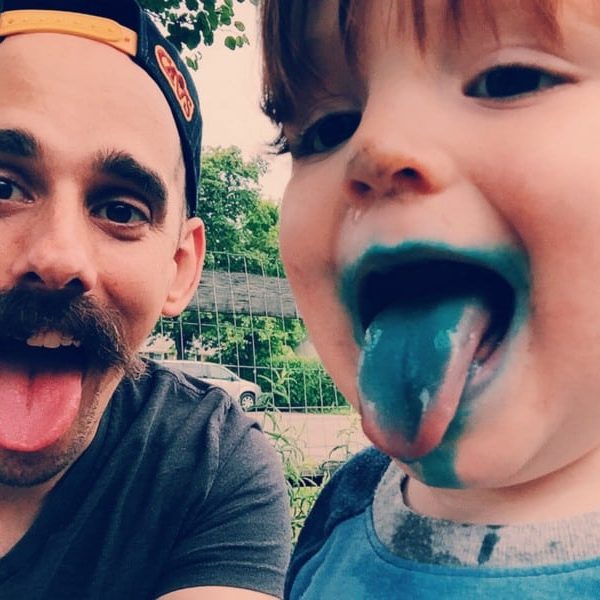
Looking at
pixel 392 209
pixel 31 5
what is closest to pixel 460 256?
pixel 392 209

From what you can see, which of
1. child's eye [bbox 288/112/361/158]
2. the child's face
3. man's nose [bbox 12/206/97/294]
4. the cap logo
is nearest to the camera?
the child's face

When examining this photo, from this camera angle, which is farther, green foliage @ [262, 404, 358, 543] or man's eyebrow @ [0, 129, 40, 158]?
green foliage @ [262, 404, 358, 543]

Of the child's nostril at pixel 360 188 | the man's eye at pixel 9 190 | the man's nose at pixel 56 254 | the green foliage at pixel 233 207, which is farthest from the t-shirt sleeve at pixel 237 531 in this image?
the green foliage at pixel 233 207

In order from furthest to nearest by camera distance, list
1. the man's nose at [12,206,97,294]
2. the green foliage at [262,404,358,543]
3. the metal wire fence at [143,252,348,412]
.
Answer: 1. the metal wire fence at [143,252,348,412]
2. the green foliage at [262,404,358,543]
3. the man's nose at [12,206,97,294]

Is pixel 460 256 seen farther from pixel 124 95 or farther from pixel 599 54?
pixel 124 95

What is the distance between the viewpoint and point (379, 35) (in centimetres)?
65

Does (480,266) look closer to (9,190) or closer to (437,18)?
(437,18)

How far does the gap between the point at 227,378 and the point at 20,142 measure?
3084 mm

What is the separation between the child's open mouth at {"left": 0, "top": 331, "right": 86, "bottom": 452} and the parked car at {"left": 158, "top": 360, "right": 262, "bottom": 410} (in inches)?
74.4

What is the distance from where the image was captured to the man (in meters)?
1.30

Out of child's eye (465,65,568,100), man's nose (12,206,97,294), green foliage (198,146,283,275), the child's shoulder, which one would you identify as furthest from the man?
green foliage (198,146,283,275)

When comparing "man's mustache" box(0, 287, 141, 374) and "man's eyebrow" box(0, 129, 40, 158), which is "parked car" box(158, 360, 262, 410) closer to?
"man's mustache" box(0, 287, 141, 374)

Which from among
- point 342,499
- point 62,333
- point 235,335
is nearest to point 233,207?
point 235,335

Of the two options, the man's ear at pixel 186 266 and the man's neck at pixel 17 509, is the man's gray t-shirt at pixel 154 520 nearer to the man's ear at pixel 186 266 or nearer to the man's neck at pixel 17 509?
the man's neck at pixel 17 509
